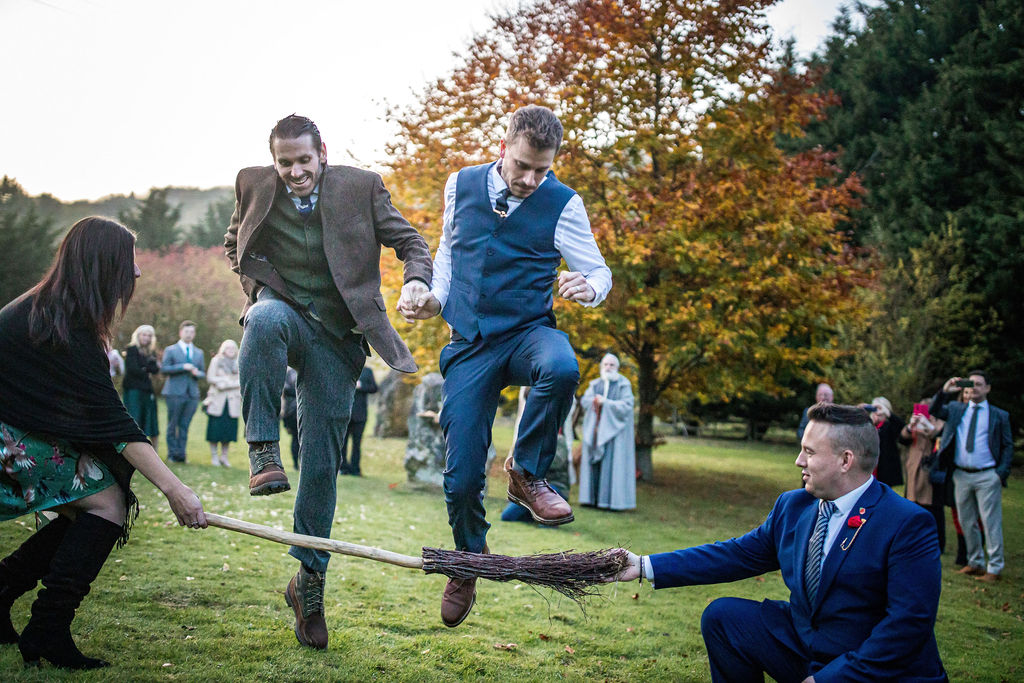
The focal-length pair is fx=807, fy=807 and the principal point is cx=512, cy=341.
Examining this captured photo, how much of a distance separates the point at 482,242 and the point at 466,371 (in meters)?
0.67

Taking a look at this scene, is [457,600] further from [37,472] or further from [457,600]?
[37,472]

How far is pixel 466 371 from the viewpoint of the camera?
4145 millimetres

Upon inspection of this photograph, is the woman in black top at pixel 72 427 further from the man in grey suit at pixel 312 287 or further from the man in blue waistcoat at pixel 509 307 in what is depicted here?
the man in blue waistcoat at pixel 509 307

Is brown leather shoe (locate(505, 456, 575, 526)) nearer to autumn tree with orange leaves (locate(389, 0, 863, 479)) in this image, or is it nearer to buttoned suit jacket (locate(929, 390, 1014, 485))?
buttoned suit jacket (locate(929, 390, 1014, 485))

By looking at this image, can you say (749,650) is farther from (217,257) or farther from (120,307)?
(217,257)

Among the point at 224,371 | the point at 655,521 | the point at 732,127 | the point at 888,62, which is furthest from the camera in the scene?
the point at 888,62

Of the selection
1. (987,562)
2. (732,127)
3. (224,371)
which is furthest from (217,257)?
(987,562)

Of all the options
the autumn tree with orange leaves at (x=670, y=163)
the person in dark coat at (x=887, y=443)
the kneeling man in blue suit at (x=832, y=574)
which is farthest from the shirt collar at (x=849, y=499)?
the autumn tree with orange leaves at (x=670, y=163)

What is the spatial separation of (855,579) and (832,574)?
105 millimetres

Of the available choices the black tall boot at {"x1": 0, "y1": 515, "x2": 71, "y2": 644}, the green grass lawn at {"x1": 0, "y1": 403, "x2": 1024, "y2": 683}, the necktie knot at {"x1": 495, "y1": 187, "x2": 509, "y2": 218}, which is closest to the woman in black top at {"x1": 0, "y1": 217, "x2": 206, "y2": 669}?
the black tall boot at {"x1": 0, "y1": 515, "x2": 71, "y2": 644}

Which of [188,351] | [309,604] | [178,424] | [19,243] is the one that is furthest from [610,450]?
[19,243]

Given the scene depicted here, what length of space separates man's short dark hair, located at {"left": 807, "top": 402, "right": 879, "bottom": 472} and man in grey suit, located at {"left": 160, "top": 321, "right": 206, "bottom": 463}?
12.9 metres

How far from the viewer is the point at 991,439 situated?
401 inches

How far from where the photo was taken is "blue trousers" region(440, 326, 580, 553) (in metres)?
3.93
